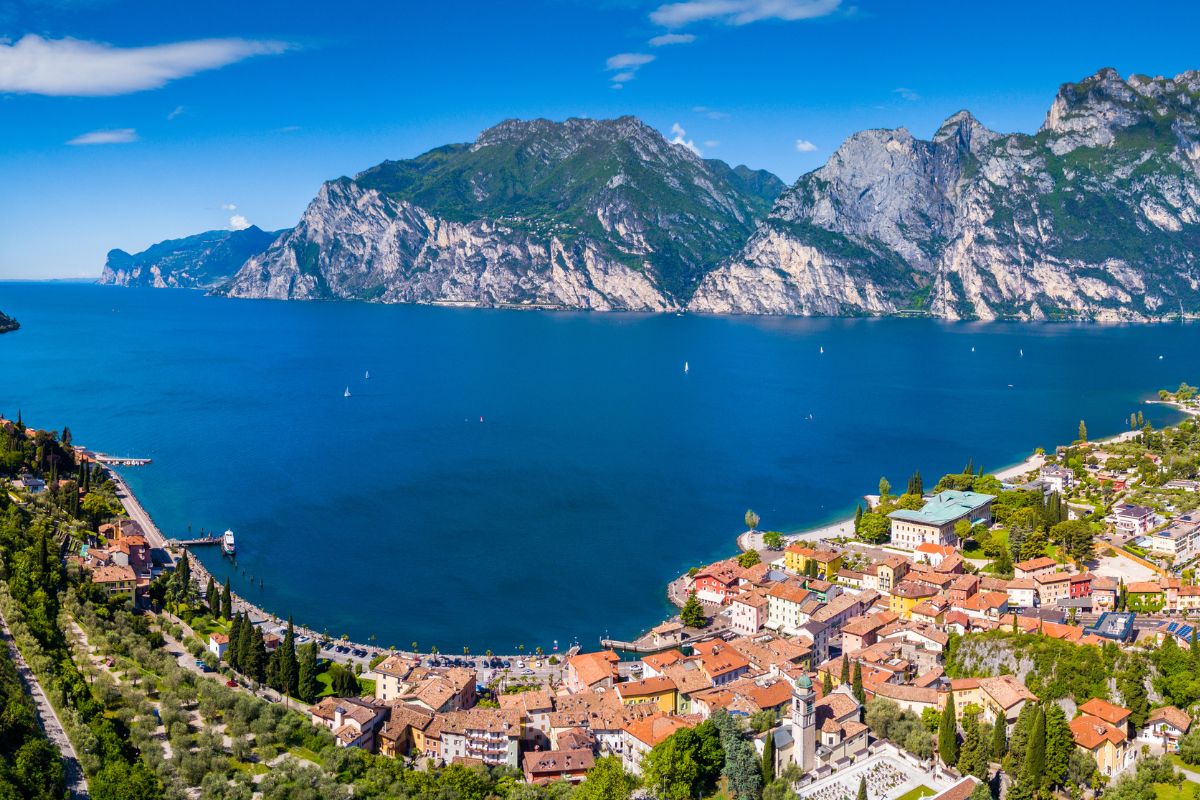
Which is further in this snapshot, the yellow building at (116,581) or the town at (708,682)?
the yellow building at (116,581)

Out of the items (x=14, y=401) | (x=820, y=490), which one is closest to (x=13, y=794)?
(x=820, y=490)

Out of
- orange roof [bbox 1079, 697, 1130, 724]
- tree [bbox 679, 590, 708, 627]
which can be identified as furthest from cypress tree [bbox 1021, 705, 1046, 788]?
tree [bbox 679, 590, 708, 627]

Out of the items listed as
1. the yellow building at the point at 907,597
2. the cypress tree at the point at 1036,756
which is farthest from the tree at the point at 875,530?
the cypress tree at the point at 1036,756

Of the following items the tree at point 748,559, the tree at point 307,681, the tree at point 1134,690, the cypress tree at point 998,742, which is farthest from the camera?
the tree at point 748,559

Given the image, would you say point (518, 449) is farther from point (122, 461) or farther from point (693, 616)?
point (693, 616)

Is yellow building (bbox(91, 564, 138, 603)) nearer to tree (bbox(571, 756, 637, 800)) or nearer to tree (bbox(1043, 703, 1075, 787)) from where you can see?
tree (bbox(571, 756, 637, 800))

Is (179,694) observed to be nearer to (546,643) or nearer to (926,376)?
(546,643)

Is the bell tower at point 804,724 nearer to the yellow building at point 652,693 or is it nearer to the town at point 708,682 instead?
the town at point 708,682
